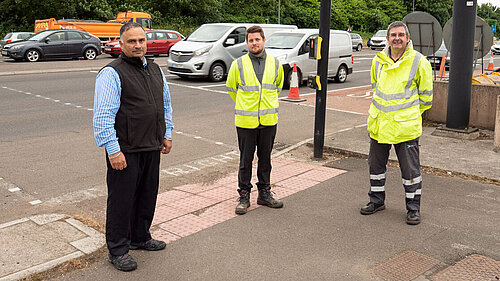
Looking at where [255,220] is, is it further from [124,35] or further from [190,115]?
[190,115]

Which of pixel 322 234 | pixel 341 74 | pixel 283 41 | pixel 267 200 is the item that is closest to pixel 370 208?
pixel 322 234

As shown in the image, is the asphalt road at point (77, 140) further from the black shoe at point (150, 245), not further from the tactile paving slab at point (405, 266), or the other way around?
the tactile paving slab at point (405, 266)

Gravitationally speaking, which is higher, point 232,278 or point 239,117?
point 239,117

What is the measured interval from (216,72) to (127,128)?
1392cm

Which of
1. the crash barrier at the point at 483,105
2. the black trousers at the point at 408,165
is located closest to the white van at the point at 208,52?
the crash barrier at the point at 483,105

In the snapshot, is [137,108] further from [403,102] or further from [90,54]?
[90,54]

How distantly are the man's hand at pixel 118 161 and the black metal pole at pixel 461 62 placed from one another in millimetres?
6604

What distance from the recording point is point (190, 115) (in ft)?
37.6

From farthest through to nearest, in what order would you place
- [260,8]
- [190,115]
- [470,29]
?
[260,8] → [190,115] → [470,29]

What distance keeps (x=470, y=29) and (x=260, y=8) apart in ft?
153

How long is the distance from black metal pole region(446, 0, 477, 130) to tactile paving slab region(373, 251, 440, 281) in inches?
201

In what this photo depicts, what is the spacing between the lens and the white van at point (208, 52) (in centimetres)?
1723

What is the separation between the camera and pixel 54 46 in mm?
24391

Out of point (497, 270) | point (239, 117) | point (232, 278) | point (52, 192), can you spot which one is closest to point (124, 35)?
point (239, 117)
